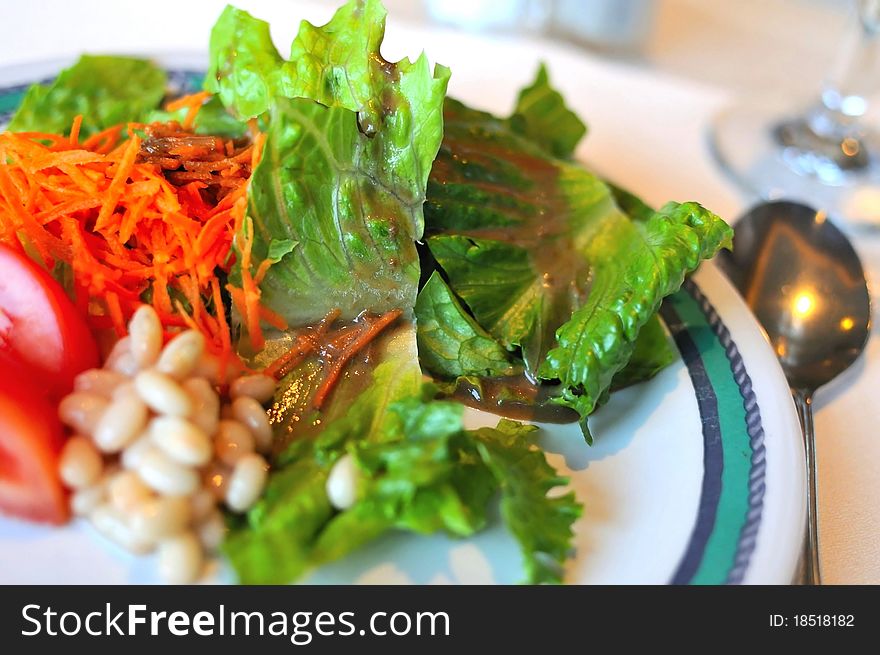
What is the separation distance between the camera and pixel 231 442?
4.80ft

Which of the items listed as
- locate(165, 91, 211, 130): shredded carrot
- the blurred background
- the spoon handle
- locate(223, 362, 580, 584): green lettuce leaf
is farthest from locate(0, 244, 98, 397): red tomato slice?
the blurred background

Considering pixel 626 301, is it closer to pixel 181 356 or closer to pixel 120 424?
pixel 181 356

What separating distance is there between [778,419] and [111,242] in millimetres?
1479

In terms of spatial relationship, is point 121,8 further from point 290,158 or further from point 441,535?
point 441,535

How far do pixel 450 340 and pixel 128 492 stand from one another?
0.77m

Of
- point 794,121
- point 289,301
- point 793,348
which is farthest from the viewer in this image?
point 794,121

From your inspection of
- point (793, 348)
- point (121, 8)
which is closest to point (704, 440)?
point (793, 348)

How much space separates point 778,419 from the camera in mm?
1636

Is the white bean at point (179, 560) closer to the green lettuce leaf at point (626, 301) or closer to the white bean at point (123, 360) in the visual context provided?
the white bean at point (123, 360)

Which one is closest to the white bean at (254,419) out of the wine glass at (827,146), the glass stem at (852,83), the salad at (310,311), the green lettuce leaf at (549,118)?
the salad at (310,311)

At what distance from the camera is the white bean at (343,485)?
1.39 metres

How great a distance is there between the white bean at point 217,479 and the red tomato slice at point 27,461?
25 cm

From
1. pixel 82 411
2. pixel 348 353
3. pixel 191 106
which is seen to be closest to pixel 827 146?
pixel 348 353

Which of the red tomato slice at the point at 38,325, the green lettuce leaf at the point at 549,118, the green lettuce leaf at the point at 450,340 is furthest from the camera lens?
the green lettuce leaf at the point at 549,118
